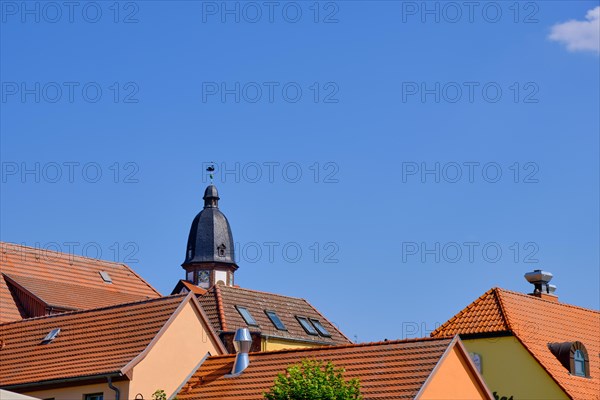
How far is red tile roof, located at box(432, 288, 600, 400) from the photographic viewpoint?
40438 millimetres

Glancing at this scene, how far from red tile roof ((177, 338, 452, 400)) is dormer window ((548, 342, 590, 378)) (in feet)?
36.7

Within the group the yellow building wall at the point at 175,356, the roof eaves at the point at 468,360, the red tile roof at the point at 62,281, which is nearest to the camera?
the roof eaves at the point at 468,360

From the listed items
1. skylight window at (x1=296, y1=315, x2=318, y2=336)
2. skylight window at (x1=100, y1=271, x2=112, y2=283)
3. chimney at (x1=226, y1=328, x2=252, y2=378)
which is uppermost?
skylight window at (x1=100, y1=271, x2=112, y2=283)

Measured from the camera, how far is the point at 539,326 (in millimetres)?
43000

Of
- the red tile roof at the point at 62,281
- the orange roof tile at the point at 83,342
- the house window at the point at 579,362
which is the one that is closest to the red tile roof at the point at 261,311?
the red tile roof at the point at 62,281

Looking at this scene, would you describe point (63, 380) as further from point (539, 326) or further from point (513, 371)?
point (539, 326)

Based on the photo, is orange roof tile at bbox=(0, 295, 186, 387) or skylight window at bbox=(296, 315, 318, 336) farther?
skylight window at bbox=(296, 315, 318, 336)

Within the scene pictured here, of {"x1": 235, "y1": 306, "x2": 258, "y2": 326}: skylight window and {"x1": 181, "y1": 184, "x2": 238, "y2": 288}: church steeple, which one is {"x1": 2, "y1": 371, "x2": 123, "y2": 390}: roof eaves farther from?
{"x1": 181, "y1": 184, "x2": 238, "y2": 288}: church steeple

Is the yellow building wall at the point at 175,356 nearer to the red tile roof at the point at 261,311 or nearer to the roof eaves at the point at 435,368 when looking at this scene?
the roof eaves at the point at 435,368

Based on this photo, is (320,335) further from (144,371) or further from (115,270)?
(144,371)

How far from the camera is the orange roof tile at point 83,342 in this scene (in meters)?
33.9

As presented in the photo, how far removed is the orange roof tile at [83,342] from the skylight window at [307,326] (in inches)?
706

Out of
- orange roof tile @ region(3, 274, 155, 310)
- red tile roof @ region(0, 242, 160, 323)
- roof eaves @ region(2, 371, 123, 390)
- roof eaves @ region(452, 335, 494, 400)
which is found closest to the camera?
roof eaves @ region(452, 335, 494, 400)

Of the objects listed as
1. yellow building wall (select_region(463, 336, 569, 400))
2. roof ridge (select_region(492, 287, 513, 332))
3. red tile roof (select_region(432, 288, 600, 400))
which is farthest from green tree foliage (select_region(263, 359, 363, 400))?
roof ridge (select_region(492, 287, 513, 332))
